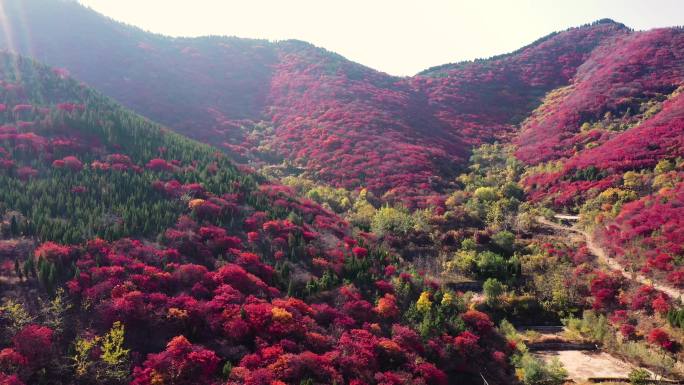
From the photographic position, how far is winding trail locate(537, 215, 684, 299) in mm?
27422

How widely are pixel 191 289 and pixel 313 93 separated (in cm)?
7282

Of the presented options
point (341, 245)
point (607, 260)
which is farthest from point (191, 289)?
point (607, 260)

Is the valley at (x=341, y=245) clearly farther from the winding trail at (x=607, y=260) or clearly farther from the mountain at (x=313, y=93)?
the mountain at (x=313, y=93)

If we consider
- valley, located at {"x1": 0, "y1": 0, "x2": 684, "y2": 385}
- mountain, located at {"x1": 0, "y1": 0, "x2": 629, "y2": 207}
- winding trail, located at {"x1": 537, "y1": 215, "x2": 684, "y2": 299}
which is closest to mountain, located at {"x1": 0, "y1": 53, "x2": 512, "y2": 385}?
valley, located at {"x1": 0, "y1": 0, "x2": 684, "y2": 385}

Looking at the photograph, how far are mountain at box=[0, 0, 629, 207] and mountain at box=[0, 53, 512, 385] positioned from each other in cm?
2111

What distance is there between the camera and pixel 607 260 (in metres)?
33.3

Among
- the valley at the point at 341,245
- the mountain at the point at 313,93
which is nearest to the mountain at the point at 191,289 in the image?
the valley at the point at 341,245

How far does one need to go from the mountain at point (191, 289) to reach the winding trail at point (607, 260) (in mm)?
11665

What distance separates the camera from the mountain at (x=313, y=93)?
6341 centimetres

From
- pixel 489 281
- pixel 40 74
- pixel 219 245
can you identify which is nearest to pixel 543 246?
pixel 489 281

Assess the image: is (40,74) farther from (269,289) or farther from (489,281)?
(489,281)

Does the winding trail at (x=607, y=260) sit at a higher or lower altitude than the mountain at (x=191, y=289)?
higher

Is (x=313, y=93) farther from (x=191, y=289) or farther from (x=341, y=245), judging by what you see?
(x=191, y=289)

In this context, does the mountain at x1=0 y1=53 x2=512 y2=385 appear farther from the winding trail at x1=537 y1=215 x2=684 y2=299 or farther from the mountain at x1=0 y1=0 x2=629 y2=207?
the mountain at x1=0 y1=0 x2=629 y2=207
